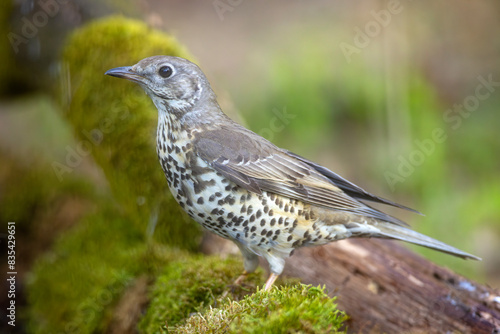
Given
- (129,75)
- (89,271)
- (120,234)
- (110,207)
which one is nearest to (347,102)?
(110,207)

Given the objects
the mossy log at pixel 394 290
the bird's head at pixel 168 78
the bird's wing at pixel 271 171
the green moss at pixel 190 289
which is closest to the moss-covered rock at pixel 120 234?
the green moss at pixel 190 289

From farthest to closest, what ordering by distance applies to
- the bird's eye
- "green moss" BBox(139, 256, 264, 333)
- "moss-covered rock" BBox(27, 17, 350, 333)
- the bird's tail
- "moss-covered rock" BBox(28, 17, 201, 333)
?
"moss-covered rock" BBox(28, 17, 201, 333)
"moss-covered rock" BBox(27, 17, 350, 333)
"green moss" BBox(139, 256, 264, 333)
the bird's tail
the bird's eye

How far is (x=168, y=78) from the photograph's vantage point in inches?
146

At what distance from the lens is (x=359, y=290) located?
14.2 ft

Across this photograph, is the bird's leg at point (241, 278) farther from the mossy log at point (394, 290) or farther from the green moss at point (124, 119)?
the green moss at point (124, 119)

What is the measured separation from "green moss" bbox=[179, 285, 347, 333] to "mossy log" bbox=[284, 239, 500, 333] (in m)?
1.25

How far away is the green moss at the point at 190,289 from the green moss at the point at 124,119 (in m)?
0.76

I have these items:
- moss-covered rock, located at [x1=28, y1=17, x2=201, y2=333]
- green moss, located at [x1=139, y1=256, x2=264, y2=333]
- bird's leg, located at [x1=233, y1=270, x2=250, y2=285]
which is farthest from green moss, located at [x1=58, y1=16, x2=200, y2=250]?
bird's leg, located at [x1=233, y1=270, x2=250, y2=285]

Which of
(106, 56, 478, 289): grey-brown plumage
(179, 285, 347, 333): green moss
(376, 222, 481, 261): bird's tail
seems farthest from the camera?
(376, 222, 481, 261): bird's tail

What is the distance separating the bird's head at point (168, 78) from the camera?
368 cm

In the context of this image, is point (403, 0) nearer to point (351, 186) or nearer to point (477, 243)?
point (477, 243)

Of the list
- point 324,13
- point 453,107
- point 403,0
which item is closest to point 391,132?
point 453,107

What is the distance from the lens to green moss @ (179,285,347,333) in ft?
8.60

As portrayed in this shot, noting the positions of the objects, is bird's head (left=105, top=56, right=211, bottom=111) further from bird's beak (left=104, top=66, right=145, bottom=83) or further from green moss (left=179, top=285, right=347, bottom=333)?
green moss (left=179, top=285, right=347, bottom=333)
